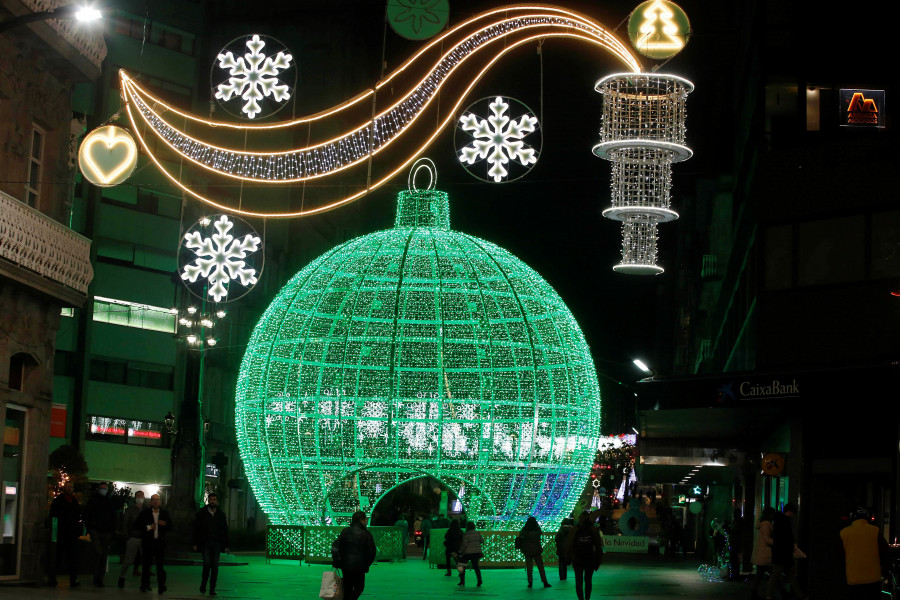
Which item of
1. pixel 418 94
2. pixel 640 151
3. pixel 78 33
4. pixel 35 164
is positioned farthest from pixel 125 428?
pixel 640 151

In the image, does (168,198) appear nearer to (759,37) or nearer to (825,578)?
(759,37)

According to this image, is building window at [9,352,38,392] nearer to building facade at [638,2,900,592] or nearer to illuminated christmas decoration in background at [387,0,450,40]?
illuminated christmas decoration in background at [387,0,450,40]

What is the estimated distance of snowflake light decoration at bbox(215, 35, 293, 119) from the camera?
20.2m

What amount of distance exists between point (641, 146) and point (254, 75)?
5662mm

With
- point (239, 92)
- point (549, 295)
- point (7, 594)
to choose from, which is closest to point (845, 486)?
point (549, 295)

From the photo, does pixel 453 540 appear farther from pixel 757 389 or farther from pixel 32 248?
pixel 32 248

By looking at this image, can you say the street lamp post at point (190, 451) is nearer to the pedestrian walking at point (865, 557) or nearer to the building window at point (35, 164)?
the building window at point (35, 164)

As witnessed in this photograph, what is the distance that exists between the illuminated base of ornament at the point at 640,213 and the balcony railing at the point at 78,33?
891 cm

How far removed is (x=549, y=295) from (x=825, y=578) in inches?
333

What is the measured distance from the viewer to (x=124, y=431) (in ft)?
179

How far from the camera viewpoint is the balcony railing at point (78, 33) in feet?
69.4

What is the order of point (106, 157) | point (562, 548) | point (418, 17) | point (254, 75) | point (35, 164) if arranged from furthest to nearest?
1. point (562, 548)
2. point (35, 164)
3. point (254, 75)
4. point (418, 17)
5. point (106, 157)

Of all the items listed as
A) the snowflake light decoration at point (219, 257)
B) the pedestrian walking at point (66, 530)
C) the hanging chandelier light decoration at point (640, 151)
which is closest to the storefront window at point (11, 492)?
the pedestrian walking at point (66, 530)

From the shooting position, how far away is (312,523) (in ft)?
97.9
